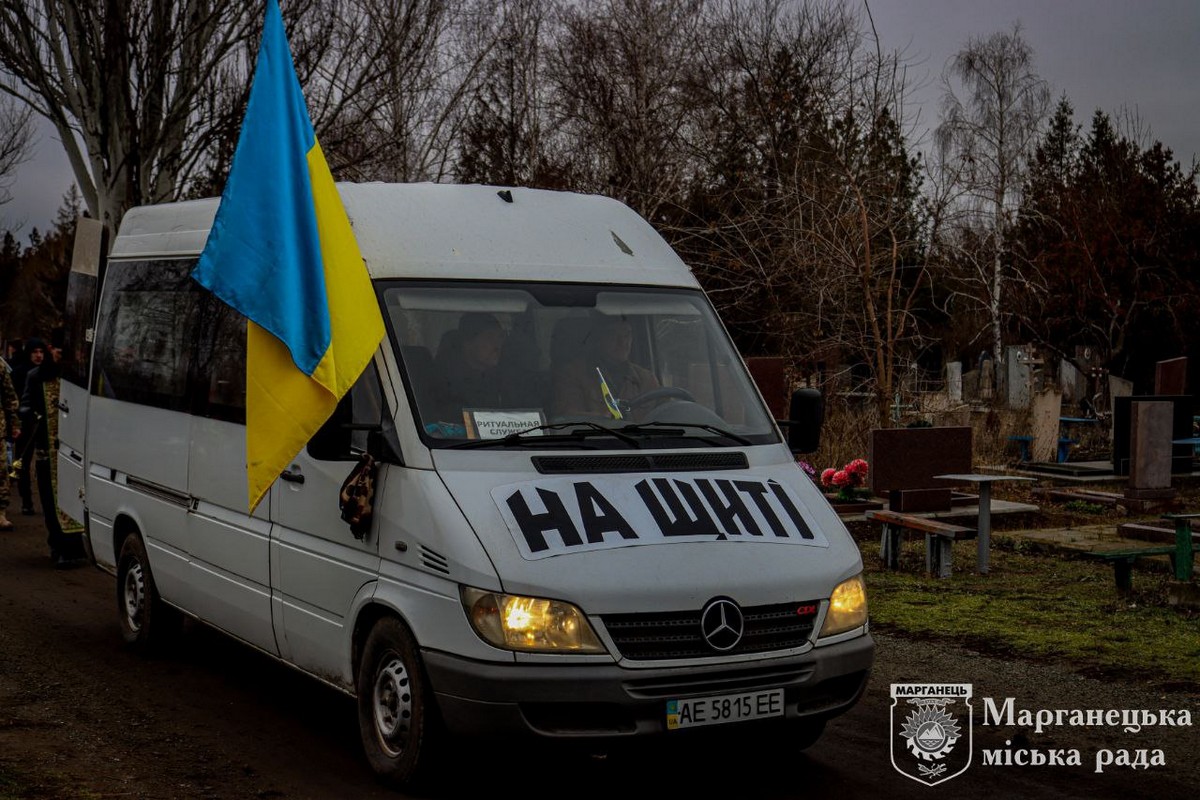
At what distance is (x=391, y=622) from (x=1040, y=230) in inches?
1101

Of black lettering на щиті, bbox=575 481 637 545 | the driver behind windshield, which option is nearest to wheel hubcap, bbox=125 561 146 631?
the driver behind windshield

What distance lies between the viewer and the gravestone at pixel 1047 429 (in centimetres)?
2025

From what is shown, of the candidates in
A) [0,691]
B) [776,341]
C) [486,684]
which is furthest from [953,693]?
[776,341]

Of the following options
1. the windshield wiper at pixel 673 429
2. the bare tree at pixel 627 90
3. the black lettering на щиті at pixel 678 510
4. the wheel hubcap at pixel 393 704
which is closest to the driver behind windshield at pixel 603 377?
the windshield wiper at pixel 673 429

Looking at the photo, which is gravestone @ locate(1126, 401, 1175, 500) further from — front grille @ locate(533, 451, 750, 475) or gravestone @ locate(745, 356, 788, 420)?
front grille @ locate(533, 451, 750, 475)

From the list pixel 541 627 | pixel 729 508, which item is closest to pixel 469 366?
pixel 729 508

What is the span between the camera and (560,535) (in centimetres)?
536

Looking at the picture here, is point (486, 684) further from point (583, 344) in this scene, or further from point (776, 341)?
point (776, 341)

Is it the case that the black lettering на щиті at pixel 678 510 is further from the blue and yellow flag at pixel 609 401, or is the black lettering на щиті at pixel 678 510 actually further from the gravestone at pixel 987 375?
the gravestone at pixel 987 375

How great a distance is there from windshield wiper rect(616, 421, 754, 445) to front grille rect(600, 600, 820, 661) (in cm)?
100

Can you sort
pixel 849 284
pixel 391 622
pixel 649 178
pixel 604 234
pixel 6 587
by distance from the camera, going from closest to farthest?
1. pixel 391 622
2. pixel 604 234
3. pixel 6 587
4. pixel 849 284
5. pixel 649 178

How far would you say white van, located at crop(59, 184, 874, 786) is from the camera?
5223mm

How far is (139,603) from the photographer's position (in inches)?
341

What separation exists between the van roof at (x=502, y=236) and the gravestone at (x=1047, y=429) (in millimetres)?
14371
